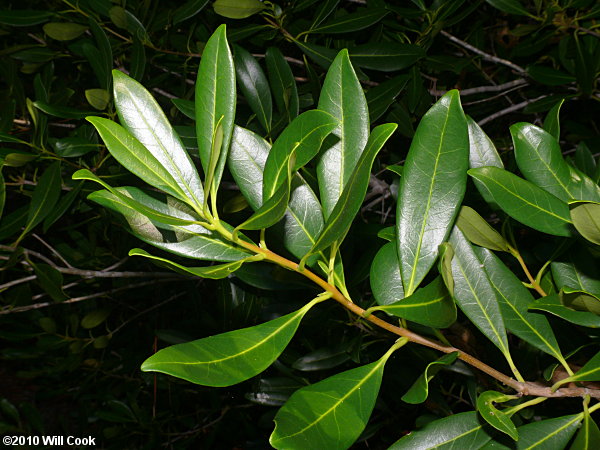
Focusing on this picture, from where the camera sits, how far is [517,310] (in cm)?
74

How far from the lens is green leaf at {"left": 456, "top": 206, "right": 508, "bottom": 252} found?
2.35 ft

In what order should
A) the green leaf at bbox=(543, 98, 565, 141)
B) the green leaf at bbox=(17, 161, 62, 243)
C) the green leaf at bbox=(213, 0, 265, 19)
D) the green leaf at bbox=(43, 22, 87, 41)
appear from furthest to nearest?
the green leaf at bbox=(43, 22, 87, 41)
the green leaf at bbox=(213, 0, 265, 19)
the green leaf at bbox=(17, 161, 62, 243)
the green leaf at bbox=(543, 98, 565, 141)

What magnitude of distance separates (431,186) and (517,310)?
233mm

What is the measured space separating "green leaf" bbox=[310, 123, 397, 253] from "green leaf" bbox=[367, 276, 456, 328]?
0.36 feet

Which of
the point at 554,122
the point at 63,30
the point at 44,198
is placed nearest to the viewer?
the point at 554,122

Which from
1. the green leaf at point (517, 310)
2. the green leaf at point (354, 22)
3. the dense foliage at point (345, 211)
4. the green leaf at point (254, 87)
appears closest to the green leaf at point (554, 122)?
the dense foliage at point (345, 211)

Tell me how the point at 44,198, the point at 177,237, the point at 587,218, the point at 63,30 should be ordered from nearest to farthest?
the point at 587,218
the point at 177,237
the point at 44,198
the point at 63,30

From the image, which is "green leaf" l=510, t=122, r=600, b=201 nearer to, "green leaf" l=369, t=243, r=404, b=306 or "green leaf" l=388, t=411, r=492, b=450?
"green leaf" l=369, t=243, r=404, b=306

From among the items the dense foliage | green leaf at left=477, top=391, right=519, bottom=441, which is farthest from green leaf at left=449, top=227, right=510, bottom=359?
green leaf at left=477, top=391, right=519, bottom=441

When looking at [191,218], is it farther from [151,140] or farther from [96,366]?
[96,366]

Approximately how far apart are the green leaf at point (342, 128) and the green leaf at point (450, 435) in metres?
0.32

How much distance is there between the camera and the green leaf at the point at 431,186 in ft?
2.09

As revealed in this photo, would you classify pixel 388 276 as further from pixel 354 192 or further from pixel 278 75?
pixel 278 75

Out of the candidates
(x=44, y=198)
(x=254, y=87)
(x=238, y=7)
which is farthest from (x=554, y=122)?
(x=44, y=198)
